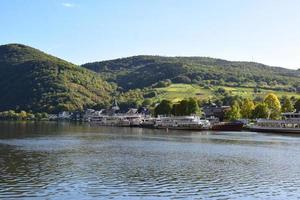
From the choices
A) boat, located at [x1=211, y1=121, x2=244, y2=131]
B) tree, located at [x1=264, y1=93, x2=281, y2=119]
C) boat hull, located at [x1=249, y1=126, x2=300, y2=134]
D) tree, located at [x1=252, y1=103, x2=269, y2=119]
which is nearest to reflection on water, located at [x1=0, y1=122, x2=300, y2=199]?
boat hull, located at [x1=249, y1=126, x2=300, y2=134]

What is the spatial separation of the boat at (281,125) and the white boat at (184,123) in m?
18.6

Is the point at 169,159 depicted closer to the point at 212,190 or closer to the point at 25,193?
the point at 212,190

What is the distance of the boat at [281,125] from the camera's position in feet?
492

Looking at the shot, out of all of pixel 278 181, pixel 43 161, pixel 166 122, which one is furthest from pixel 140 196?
pixel 166 122

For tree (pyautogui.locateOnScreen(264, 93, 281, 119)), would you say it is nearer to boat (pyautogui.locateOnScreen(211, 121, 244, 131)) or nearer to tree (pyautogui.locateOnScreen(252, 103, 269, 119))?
tree (pyautogui.locateOnScreen(252, 103, 269, 119))

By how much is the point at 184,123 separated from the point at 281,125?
38.5 metres

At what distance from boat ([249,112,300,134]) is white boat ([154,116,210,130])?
18635mm

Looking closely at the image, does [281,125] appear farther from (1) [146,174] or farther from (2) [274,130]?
(1) [146,174]

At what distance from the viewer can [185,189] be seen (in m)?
42.5

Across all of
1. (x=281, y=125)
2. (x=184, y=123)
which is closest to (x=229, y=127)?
(x=281, y=125)

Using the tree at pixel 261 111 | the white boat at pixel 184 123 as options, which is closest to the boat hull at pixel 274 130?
the white boat at pixel 184 123

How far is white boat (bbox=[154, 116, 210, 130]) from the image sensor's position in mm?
170962

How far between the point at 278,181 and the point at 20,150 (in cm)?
4222

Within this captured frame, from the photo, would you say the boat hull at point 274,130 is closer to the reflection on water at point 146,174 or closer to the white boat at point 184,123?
the white boat at point 184,123
